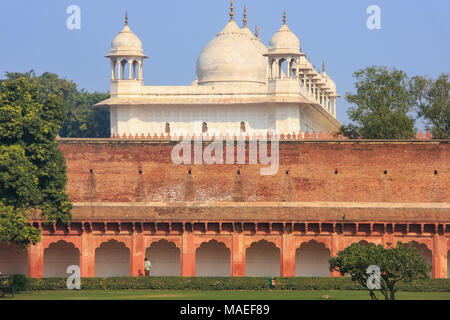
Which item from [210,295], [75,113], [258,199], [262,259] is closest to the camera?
[210,295]

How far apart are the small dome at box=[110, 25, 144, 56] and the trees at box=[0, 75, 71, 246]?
597 inches

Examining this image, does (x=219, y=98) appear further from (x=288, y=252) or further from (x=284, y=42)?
(x=288, y=252)

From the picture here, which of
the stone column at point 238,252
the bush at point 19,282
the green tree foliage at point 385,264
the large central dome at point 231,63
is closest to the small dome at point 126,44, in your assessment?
the large central dome at point 231,63

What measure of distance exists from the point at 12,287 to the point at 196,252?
11771 millimetres

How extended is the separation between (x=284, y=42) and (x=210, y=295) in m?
19.1

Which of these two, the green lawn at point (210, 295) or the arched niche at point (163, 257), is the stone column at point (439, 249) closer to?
the green lawn at point (210, 295)

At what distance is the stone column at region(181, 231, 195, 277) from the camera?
43.2 metres

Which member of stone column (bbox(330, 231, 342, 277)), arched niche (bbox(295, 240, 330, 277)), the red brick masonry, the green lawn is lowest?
the green lawn

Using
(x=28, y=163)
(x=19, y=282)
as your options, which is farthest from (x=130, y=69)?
(x=19, y=282)

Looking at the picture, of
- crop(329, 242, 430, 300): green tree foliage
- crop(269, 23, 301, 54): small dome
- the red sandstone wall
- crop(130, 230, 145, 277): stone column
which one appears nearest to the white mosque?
crop(269, 23, 301, 54): small dome

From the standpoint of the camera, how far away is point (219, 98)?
53656 mm

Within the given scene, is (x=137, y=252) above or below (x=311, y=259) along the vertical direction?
above

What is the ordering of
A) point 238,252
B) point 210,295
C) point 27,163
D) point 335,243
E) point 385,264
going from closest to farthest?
1. point 385,264
2. point 210,295
3. point 27,163
4. point 335,243
5. point 238,252

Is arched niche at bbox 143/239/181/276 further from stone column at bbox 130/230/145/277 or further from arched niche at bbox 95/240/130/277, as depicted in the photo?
stone column at bbox 130/230/145/277
